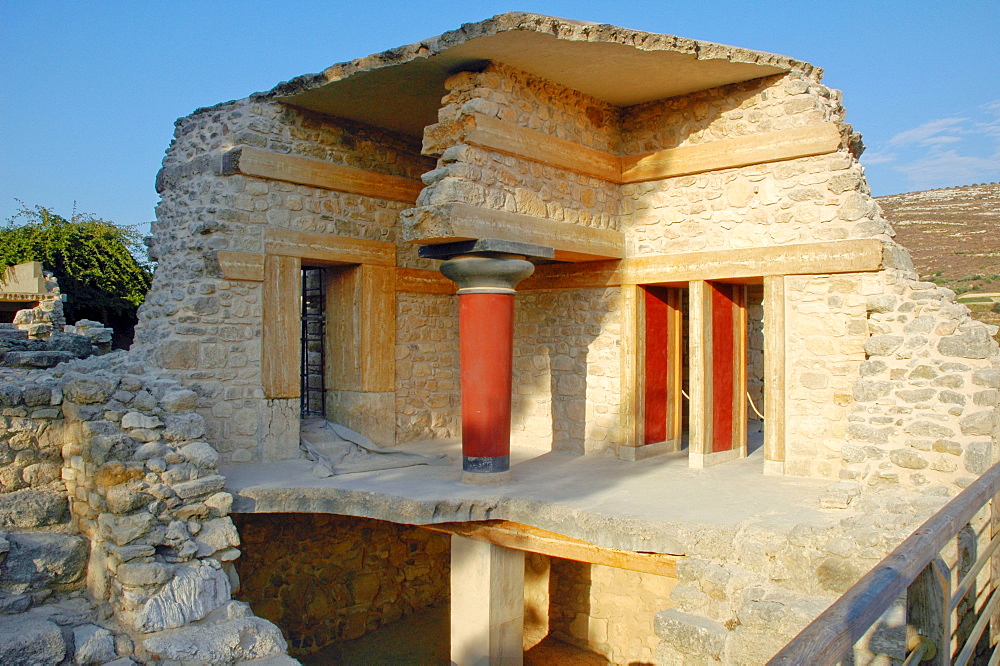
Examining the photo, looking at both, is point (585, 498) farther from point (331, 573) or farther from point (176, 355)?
point (176, 355)

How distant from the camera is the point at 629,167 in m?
8.61

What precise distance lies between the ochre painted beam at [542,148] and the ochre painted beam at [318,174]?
2356 mm

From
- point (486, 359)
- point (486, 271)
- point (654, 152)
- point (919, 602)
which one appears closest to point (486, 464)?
point (486, 359)

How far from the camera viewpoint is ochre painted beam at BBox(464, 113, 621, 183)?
705 cm

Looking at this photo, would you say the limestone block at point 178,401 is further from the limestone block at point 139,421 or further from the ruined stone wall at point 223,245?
the ruined stone wall at point 223,245

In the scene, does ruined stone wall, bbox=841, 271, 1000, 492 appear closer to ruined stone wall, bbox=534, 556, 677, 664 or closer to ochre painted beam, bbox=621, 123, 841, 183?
ochre painted beam, bbox=621, 123, 841, 183

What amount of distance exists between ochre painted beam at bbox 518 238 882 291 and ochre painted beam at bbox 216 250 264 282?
9.95 feet

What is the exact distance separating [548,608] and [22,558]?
18.4 ft

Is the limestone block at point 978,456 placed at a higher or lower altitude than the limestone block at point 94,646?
higher

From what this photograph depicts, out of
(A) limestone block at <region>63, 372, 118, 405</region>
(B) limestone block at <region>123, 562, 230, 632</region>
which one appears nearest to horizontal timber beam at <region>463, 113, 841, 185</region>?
(A) limestone block at <region>63, 372, 118, 405</region>

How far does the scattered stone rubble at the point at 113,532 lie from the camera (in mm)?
5062

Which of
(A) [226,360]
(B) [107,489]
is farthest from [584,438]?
(B) [107,489]

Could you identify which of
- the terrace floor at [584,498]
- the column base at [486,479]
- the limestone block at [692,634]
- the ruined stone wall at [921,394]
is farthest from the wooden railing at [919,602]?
the column base at [486,479]

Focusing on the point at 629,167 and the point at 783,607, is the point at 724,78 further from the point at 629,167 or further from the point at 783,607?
the point at 783,607
